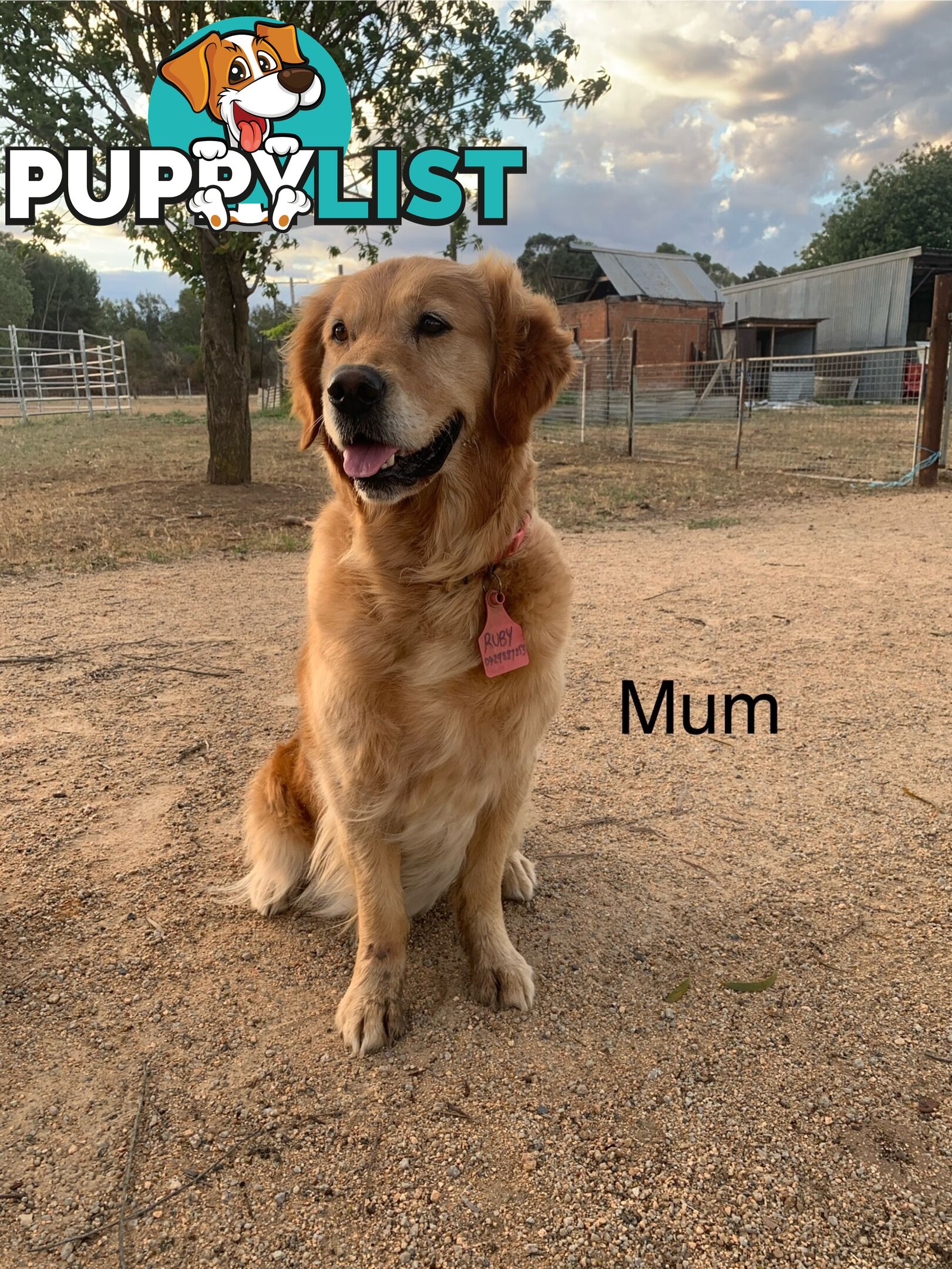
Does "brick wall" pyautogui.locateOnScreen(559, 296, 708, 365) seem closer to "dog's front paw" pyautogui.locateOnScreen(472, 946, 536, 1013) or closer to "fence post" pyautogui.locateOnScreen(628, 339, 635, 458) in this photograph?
"fence post" pyautogui.locateOnScreen(628, 339, 635, 458)

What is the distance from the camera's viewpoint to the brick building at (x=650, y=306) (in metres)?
27.6

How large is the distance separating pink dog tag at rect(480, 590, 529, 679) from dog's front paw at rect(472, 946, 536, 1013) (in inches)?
28.6

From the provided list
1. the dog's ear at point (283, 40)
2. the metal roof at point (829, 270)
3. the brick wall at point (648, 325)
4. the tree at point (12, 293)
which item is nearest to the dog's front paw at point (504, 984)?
the dog's ear at point (283, 40)

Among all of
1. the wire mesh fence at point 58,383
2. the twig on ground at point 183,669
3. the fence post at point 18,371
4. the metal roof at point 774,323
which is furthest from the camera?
the metal roof at point 774,323

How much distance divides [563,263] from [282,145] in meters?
31.4

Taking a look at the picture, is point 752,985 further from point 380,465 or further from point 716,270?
point 716,270

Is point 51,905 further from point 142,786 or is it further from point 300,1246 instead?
point 300,1246

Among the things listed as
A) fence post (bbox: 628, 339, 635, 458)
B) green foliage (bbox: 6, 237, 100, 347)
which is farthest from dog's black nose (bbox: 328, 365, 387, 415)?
green foliage (bbox: 6, 237, 100, 347)

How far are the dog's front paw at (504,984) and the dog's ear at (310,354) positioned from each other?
1.50 meters

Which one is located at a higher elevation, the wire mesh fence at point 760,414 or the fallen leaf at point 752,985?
the wire mesh fence at point 760,414

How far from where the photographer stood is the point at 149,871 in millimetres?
2457

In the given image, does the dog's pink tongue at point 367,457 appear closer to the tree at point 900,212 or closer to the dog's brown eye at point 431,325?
the dog's brown eye at point 431,325

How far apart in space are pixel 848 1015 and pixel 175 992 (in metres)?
1.58

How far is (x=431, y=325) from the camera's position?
82.5 inches
